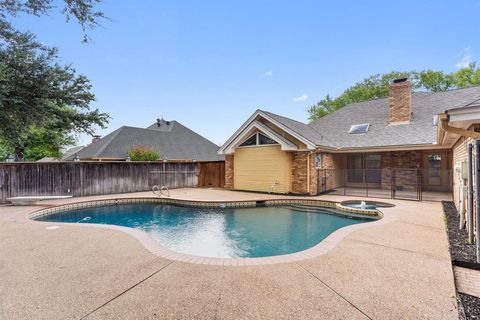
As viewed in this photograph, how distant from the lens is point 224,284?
11.1ft

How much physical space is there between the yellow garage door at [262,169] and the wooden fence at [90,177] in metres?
3.11

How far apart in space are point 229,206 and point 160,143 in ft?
48.5

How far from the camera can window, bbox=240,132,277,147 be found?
14256mm

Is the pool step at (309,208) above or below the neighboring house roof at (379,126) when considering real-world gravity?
below

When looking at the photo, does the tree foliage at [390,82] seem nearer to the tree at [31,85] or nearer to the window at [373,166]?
the window at [373,166]

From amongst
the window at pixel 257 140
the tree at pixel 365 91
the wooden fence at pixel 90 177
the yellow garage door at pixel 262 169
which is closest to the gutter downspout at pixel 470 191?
the yellow garage door at pixel 262 169

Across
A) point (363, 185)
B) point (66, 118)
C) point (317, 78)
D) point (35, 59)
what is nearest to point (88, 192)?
point (66, 118)

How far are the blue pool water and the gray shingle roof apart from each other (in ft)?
17.9

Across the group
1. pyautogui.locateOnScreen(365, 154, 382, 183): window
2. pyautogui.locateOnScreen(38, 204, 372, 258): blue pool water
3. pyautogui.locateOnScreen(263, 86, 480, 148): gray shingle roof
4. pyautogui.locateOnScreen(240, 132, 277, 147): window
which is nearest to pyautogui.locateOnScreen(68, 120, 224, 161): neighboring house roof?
pyautogui.locateOnScreen(240, 132, 277, 147): window

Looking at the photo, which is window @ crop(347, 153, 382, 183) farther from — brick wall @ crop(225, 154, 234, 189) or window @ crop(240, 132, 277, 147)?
brick wall @ crop(225, 154, 234, 189)

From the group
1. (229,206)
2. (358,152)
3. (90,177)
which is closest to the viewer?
(229,206)

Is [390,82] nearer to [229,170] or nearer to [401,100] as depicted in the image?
[401,100]

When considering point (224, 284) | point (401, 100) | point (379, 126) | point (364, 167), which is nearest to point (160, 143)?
point (364, 167)

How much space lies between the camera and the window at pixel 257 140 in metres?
14.3
